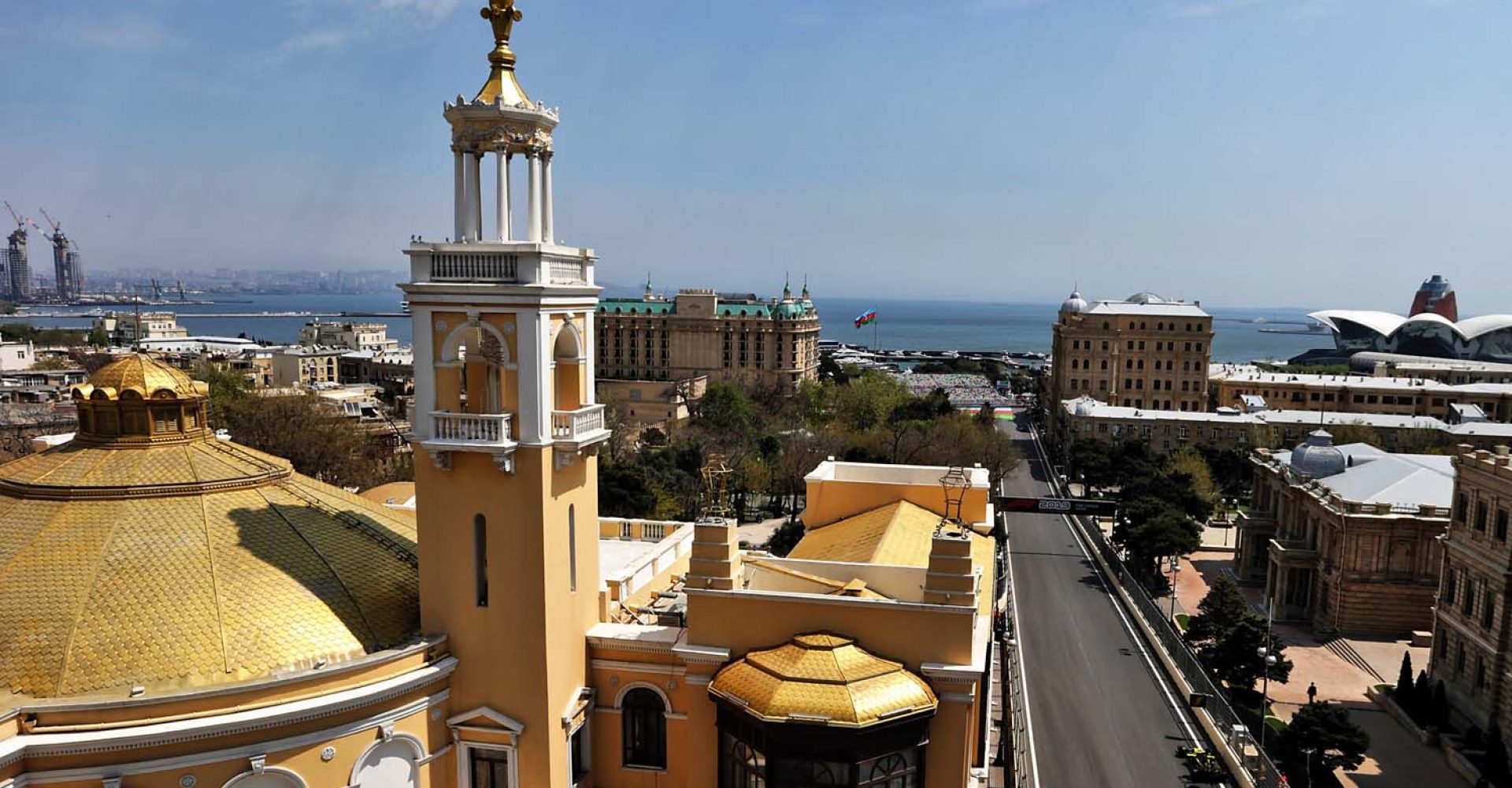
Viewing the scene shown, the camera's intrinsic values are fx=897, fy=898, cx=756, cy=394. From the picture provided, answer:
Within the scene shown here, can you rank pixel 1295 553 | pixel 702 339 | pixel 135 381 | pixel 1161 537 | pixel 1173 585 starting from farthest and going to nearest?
pixel 702 339, pixel 1161 537, pixel 1173 585, pixel 1295 553, pixel 135 381

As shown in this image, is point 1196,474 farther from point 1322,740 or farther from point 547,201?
point 547,201

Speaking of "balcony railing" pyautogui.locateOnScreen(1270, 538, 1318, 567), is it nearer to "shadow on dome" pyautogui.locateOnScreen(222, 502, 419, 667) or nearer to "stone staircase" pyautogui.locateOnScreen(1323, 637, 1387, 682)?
"stone staircase" pyautogui.locateOnScreen(1323, 637, 1387, 682)

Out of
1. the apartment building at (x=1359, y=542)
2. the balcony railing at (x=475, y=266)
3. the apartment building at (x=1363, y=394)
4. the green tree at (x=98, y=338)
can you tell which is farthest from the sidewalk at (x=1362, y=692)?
the green tree at (x=98, y=338)

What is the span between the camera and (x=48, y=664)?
14.6 meters

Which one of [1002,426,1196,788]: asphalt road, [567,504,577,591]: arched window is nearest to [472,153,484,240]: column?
[567,504,577,591]: arched window

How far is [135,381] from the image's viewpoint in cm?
1861

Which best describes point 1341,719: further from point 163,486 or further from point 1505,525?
point 163,486

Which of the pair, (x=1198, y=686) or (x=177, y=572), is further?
(x=1198, y=686)

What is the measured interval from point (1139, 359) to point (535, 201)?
92.6 meters

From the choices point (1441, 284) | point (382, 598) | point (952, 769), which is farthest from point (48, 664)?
point (1441, 284)

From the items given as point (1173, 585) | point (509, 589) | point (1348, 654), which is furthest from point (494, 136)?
point (1173, 585)

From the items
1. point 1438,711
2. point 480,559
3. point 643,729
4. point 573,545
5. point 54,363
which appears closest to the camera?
point 480,559

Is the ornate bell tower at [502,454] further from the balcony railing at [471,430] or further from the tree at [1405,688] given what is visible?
the tree at [1405,688]

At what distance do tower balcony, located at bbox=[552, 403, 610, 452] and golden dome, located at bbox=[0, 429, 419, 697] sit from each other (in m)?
4.92
